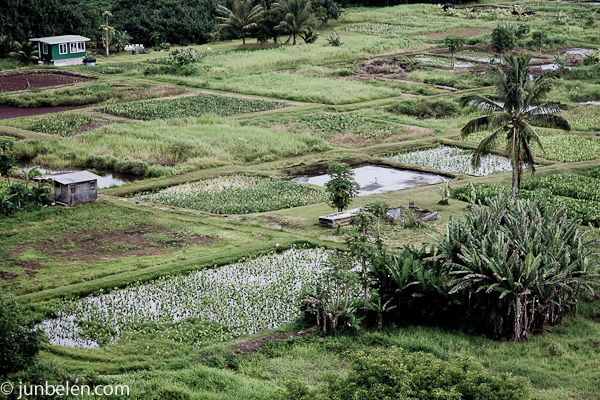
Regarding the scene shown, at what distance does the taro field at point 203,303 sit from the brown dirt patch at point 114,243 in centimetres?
233

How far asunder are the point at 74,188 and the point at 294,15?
4191 cm

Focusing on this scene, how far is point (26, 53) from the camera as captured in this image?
55844mm

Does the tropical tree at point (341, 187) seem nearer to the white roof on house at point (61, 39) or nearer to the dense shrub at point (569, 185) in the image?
the dense shrub at point (569, 185)

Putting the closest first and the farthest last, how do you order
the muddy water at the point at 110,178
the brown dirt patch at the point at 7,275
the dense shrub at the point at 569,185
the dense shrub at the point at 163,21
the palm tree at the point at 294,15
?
the brown dirt patch at the point at 7,275
the dense shrub at the point at 569,185
the muddy water at the point at 110,178
the palm tree at the point at 294,15
the dense shrub at the point at 163,21

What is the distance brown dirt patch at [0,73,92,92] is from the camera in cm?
4912

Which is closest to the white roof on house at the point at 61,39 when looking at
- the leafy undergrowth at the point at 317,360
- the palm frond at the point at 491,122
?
the palm frond at the point at 491,122

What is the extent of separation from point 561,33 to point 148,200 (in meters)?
52.2

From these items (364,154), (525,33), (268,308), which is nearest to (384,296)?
(268,308)

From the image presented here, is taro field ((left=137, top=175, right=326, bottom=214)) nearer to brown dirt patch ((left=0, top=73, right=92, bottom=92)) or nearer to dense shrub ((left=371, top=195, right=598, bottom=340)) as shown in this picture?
dense shrub ((left=371, top=195, right=598, bottom=340))

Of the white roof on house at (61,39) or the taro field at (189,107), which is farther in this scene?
the white roof on house at (61,39)

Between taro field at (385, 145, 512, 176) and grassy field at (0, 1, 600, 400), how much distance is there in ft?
1.87

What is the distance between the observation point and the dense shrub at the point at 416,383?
1388cm

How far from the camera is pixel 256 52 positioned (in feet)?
201

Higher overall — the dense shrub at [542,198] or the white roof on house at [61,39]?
the white roof on house at [61,39]
